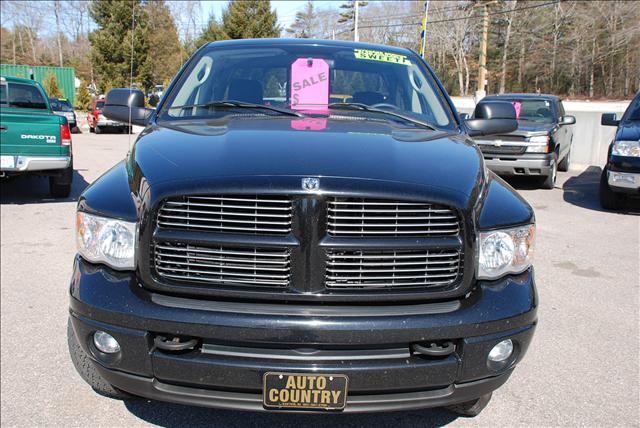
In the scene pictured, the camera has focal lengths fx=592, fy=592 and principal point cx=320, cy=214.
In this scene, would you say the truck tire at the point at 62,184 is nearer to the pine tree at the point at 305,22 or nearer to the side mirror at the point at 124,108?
the side mirror at the point at 124,108

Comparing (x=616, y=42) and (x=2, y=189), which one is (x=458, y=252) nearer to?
(x=2, y=189)

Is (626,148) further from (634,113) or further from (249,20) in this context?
(249,20)

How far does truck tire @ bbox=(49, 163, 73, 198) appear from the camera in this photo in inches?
354

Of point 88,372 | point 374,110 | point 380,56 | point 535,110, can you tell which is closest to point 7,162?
point 380,56

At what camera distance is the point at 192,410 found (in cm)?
303

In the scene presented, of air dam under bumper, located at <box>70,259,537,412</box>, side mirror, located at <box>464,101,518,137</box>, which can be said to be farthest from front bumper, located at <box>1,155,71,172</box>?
air dam under bumper, located at <box>70,259,537,412</box>

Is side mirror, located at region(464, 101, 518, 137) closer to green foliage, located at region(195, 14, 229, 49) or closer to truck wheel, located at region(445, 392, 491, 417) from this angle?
truck wheel, located at region(445, 392, 491, 417)

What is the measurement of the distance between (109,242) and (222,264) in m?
0.50

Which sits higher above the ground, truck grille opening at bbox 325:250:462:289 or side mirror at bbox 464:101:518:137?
side mirror at bbox 464:101:518:137

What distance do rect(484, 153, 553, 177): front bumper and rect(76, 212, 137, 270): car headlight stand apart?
9.43 m

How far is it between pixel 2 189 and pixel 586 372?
9534mm

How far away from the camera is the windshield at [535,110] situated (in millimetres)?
12039

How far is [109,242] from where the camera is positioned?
240 centimetres

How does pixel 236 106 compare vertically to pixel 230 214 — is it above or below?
above
